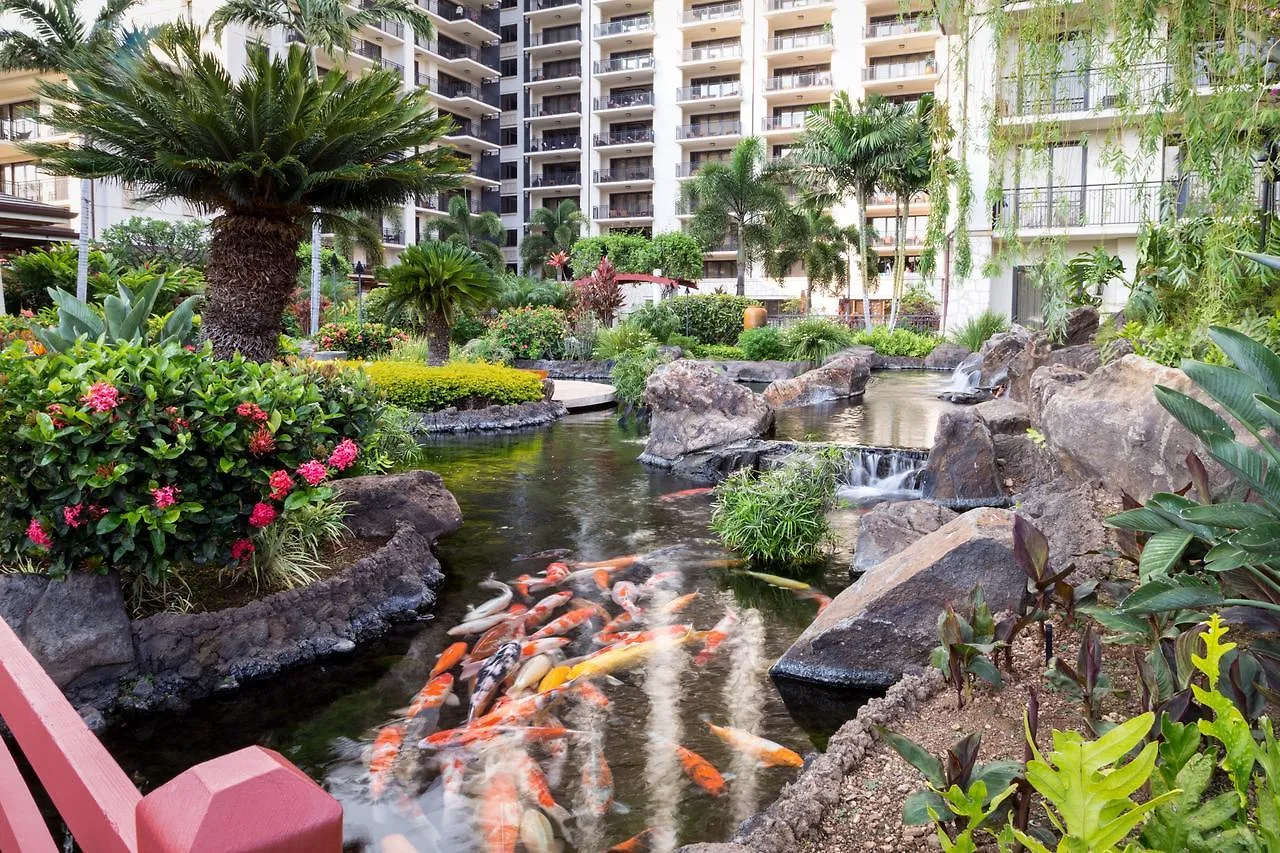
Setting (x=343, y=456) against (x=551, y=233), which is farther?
(x=551, y=233)

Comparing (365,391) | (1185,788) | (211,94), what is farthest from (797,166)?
(1185,788)

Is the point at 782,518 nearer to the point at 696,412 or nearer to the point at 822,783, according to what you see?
the point at 822,783

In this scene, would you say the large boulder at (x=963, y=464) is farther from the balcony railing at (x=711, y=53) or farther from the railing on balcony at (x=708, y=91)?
the balcony railing at (x=711, y=53)

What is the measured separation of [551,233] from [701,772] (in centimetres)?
5389

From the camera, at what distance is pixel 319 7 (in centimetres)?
2780

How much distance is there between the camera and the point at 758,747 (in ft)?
15.7

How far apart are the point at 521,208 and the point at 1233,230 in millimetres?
58227

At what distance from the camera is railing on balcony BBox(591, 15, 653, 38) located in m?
54.7

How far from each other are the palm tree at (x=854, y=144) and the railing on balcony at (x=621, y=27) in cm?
2179

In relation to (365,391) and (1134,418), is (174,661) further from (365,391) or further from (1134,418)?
(1134,418)

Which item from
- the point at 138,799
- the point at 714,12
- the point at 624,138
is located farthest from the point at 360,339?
the point at 714,12

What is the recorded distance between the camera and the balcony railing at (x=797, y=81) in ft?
163

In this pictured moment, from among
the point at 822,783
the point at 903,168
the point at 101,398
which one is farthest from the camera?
the point at 903,168

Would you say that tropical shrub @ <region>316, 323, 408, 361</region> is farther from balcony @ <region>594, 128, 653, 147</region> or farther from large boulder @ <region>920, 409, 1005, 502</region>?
balcony @ <region>594, 128, 653, 147</region>
